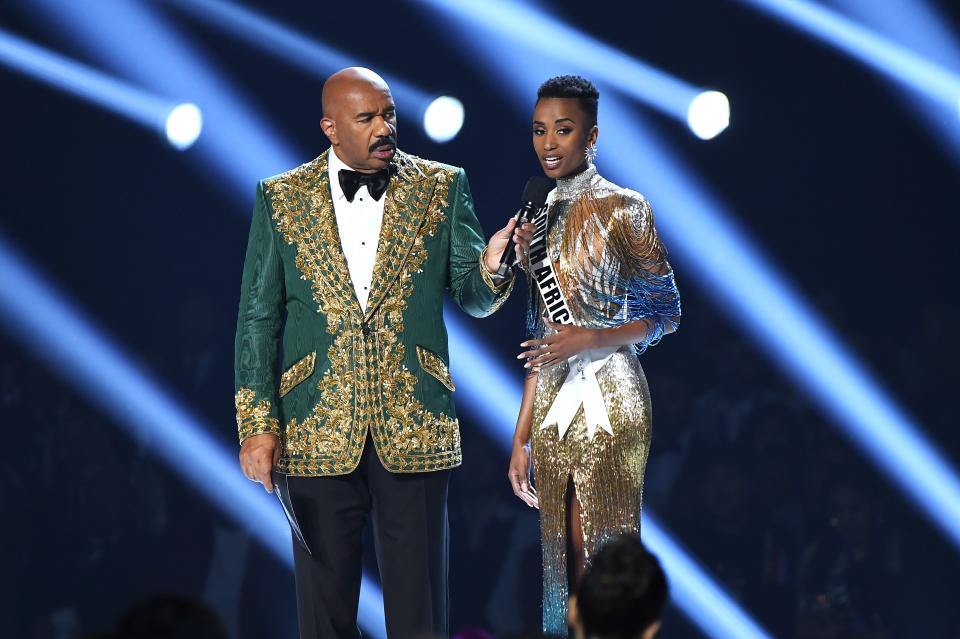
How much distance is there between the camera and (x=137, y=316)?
5.32 meters

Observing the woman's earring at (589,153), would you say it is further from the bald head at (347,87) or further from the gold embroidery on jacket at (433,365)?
the gold embroidery on jacket at (433,365)

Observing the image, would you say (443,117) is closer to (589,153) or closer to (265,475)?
(589,153)

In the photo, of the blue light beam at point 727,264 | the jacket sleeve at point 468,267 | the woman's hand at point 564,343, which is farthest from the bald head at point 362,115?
the blue light beam at point 727,264

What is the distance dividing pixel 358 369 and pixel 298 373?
0.49 ft

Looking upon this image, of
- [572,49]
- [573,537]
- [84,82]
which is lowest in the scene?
[573,537]

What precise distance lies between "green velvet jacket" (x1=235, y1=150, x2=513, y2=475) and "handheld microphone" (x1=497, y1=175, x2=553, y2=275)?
6 centimetres

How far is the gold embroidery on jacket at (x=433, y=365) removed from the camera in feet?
10.4

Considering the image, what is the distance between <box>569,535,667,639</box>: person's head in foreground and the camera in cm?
206

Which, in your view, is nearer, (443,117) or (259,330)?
(259,330)

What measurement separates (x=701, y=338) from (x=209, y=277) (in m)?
1.97

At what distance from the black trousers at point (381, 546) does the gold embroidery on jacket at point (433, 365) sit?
8.6 inches

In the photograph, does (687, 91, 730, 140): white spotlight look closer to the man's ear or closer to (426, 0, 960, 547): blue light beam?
(426, 0, 960, 547): blue light beam

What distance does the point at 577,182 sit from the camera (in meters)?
3.19

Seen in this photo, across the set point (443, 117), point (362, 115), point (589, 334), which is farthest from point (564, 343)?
→ point (443, 117)
